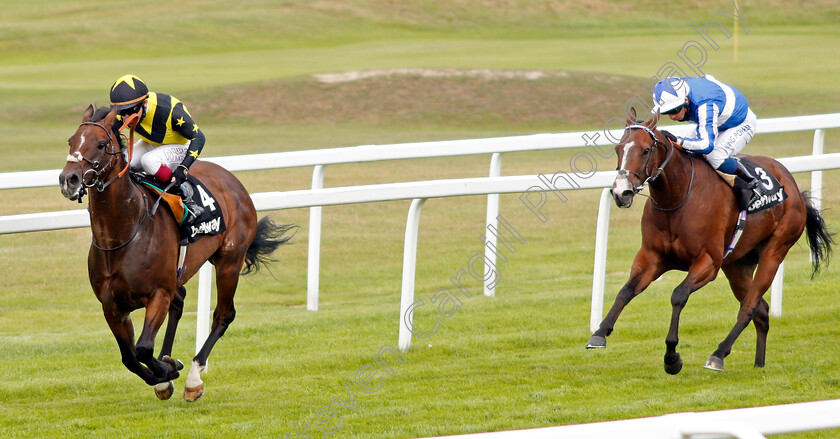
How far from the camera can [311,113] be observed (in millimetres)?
22938

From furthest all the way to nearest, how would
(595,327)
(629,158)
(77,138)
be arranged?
1. (595,327)
2. (629,158)
3. (77,138)

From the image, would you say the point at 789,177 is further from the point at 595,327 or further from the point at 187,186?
the point at 187,186

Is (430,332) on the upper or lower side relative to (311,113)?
upper

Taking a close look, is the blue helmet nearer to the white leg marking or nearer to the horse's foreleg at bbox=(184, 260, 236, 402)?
the horse's foreleg at bbox=(184, 260, 236, 402)

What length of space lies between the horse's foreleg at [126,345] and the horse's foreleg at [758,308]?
2.85 meters

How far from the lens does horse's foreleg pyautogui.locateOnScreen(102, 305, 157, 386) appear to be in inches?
201

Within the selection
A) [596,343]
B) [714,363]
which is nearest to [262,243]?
[596,343]

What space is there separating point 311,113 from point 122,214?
712 inches

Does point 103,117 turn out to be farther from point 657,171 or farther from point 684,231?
point 684,231

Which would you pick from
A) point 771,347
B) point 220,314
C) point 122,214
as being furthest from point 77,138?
point 771,347

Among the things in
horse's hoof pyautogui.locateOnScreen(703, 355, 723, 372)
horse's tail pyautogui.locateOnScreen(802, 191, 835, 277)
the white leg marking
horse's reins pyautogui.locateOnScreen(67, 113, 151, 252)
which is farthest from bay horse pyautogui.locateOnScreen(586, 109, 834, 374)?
horse's reins pyautogui.locateOnScreen(67, 113, 151, 252)

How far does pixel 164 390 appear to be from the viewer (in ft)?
17.5

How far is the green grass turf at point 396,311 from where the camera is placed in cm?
505

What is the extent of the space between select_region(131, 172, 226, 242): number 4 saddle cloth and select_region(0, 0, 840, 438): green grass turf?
0.80 m
